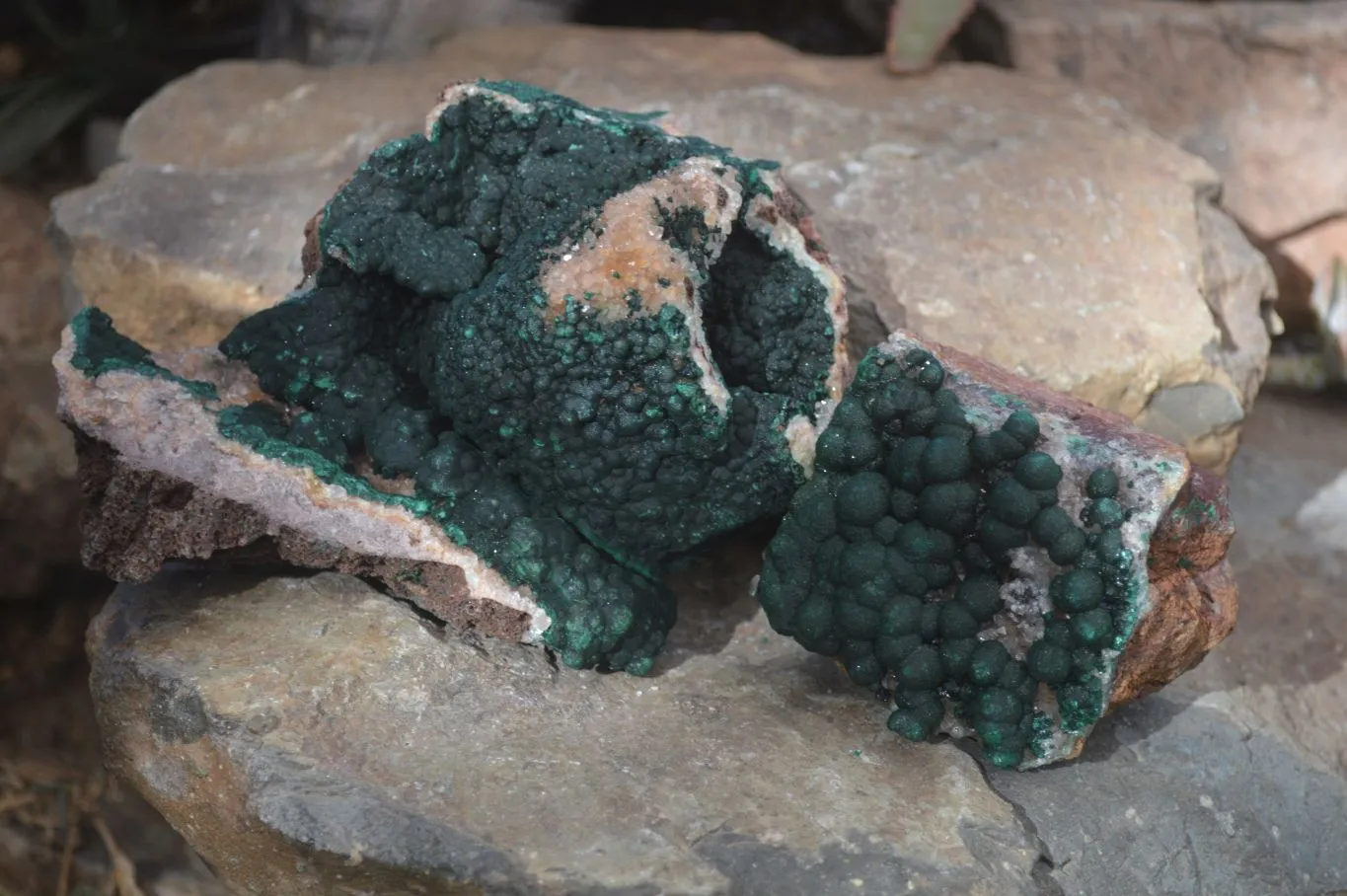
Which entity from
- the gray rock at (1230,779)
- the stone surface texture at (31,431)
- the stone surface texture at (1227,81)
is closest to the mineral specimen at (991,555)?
the gray rock at (1230,779)

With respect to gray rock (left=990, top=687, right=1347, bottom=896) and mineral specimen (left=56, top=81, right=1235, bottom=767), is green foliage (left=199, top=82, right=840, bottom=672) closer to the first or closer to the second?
mineral specimen (left=56, top=81, right=1235, bottom=767)

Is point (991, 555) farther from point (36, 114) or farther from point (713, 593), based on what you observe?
point (36, 114)

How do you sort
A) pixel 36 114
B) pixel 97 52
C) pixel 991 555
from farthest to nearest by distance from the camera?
1. pixel 97 52
2. pixel 36 114
3. pixel 991 555

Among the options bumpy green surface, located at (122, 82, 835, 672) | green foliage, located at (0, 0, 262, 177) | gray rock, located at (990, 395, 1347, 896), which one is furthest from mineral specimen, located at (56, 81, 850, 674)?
green foliage, located at (0, 0, 262, 177)

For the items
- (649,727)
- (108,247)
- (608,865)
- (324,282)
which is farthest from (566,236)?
(108,247)

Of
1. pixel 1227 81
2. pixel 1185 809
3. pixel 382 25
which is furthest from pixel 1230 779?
pixel 382 25

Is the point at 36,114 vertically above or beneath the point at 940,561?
above

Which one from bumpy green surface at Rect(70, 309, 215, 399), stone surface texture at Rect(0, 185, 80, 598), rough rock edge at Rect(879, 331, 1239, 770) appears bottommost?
stone surface texture at Rect(0, 185, 80, 598)
